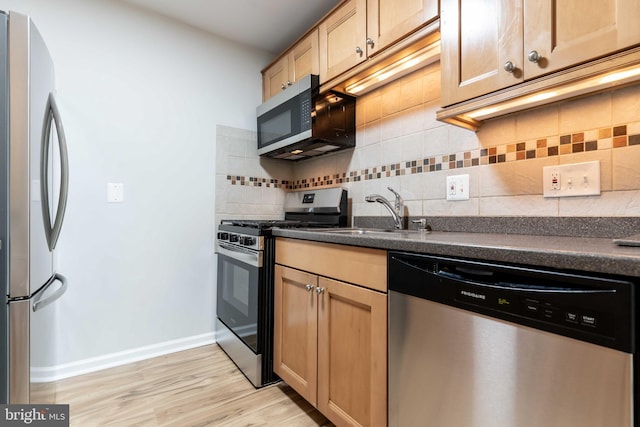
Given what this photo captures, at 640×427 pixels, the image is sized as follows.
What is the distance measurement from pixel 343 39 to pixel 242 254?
139 centimetres

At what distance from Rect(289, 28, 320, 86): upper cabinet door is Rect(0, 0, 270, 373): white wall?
0.58 metres

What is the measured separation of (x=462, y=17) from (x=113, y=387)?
2512 millimetres

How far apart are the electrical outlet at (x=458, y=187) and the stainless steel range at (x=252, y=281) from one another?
770 millimetres

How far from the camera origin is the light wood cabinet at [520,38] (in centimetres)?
86

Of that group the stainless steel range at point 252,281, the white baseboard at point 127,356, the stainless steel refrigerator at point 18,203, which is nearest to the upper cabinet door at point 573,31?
the stainless steel range at point 252,281

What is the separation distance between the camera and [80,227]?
193 cm

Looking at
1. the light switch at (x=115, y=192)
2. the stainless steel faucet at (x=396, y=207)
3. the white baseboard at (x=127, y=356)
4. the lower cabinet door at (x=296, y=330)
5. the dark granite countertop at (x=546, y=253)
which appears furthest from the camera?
the light switch at (x=115, y=192)

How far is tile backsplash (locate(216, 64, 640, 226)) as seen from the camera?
108 centimetres

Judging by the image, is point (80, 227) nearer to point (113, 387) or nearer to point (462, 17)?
point (113, 387)

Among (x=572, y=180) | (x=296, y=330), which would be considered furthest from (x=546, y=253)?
(x=296, y=330)

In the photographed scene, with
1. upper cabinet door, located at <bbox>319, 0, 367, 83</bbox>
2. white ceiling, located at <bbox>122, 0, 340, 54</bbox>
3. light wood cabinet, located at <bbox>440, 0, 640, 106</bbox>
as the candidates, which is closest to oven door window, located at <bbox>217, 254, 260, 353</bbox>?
upper cabinet door, located at <bbox>319, 0, 367, 83</bbox>

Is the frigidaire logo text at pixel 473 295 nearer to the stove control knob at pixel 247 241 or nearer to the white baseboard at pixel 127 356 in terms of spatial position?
the stove control knob at pixel 247 241

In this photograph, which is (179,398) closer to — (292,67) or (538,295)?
(538,295)

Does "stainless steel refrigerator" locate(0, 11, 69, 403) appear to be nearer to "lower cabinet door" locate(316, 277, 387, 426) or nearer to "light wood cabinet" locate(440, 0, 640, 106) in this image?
"lower cabinet door" locate(316, 277, 387, 426)
